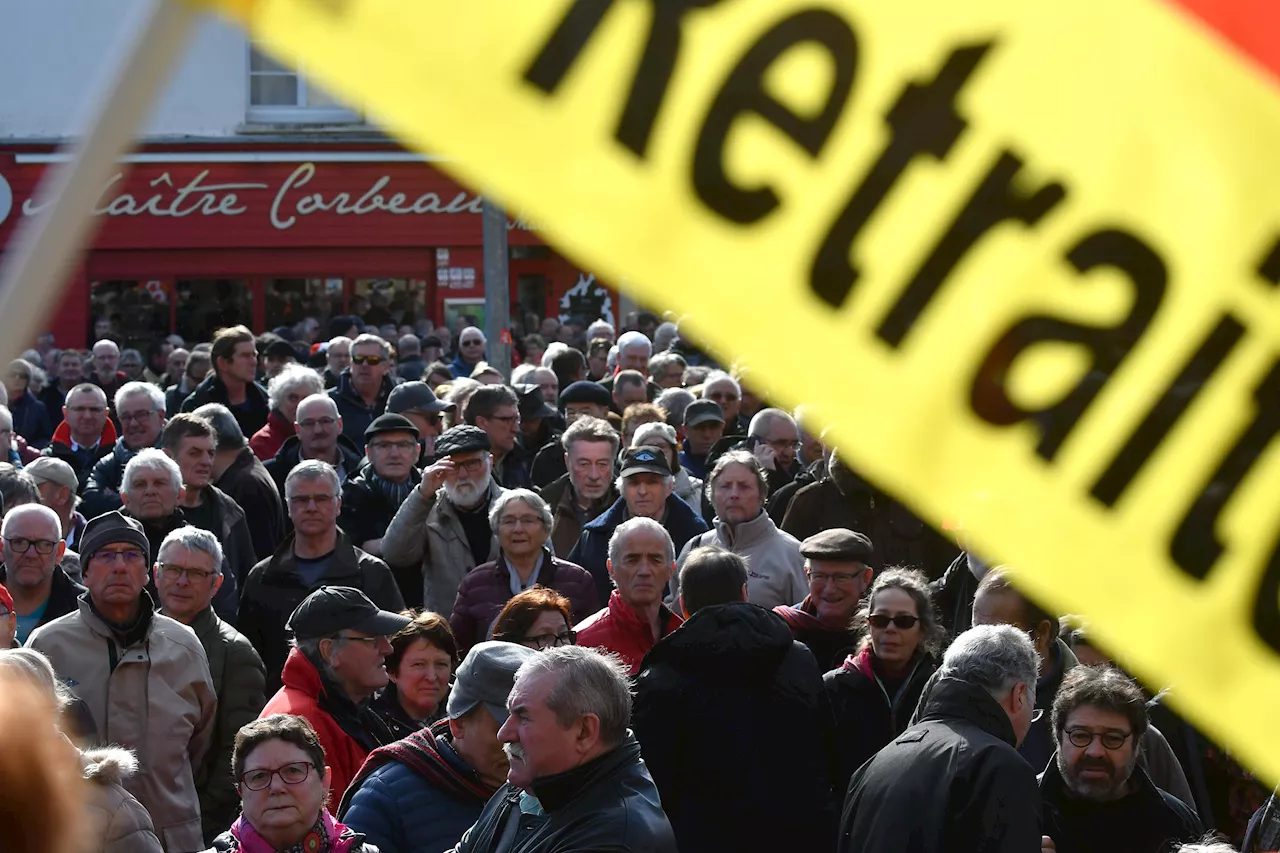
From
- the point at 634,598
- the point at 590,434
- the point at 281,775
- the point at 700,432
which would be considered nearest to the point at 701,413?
the point at 700,432

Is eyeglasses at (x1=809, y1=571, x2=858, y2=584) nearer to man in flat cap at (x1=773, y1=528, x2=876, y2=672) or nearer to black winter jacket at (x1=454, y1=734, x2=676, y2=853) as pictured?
man in flat cap at (x1=773, y1=528, x2=876, y2=672)

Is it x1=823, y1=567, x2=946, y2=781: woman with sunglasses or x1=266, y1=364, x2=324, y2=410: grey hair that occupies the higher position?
x1=823, y1=567, x2=946, y2=781: woman with sunglasses

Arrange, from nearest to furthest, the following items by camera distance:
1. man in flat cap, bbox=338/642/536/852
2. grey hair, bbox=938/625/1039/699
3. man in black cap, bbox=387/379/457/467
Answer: grey hair, bbox=938/625/1039/699 < man in flat cap, bbox=338/642/536/852 < man in black cap, bbox=387/379/457/467

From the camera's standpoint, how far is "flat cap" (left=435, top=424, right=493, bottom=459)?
790 cm

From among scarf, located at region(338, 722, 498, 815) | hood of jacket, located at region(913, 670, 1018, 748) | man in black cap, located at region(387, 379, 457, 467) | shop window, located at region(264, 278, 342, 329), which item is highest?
hood of jacket, located at region(913, 670, 1018, 748)

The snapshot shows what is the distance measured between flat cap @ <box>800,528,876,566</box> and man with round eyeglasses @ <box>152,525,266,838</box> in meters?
2.03

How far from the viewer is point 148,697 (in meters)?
5.97

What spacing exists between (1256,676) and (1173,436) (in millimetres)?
238

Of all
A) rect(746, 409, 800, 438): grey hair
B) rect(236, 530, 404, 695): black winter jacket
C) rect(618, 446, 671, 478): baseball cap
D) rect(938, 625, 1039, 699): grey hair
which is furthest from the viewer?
rect(746, 409, 800, 438): grey hair

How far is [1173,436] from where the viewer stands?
177 cm

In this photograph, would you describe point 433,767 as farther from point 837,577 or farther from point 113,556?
point 837,577

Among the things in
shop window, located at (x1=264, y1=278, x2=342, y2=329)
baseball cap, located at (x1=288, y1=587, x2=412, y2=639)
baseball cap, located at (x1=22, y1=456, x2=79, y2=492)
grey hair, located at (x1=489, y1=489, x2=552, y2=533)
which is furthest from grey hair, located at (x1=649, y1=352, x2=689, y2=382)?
shop window, located at (x1=264, y1=278, x2=342, y2=329)

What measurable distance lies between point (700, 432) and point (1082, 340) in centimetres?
845

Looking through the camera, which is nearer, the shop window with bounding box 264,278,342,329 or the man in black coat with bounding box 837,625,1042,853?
the man in black coat with bounding box 837,625,1042,853
